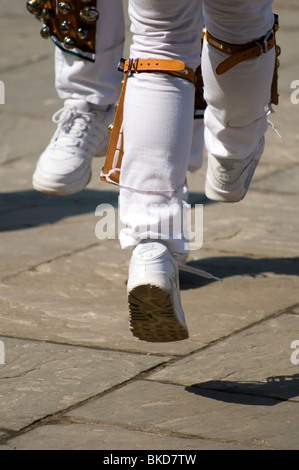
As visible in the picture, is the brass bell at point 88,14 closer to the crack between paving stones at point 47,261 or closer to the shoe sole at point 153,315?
the crack between paving stones at point 47,261

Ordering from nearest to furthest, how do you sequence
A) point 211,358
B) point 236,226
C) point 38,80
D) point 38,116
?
1. point 211,358
2. point 236,226
3. point 38,116
4. point 38,80

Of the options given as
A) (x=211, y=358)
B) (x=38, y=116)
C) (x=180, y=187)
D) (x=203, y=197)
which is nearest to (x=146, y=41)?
(x=180, y=187)

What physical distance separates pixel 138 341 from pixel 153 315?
0.50 m

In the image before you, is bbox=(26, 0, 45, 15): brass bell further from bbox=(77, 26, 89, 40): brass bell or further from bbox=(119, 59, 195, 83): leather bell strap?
bbox=(119, 59, 195, 83): leather bell strap

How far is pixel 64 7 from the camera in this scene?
114 inches

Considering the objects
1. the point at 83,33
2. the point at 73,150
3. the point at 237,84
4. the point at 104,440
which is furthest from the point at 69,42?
the point at 104,440

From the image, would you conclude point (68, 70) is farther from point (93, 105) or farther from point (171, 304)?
point (171, 304)

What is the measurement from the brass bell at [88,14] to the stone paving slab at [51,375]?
1.07 m

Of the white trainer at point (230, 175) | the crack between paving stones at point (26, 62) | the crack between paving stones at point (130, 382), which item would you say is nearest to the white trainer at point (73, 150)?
the white trainer at point (230, 175)

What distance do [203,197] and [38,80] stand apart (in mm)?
2453

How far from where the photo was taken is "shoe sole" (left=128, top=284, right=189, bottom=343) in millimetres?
1954

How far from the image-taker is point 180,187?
80.5 inches

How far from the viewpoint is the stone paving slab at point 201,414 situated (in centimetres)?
189

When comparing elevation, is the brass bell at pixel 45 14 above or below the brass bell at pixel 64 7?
below
